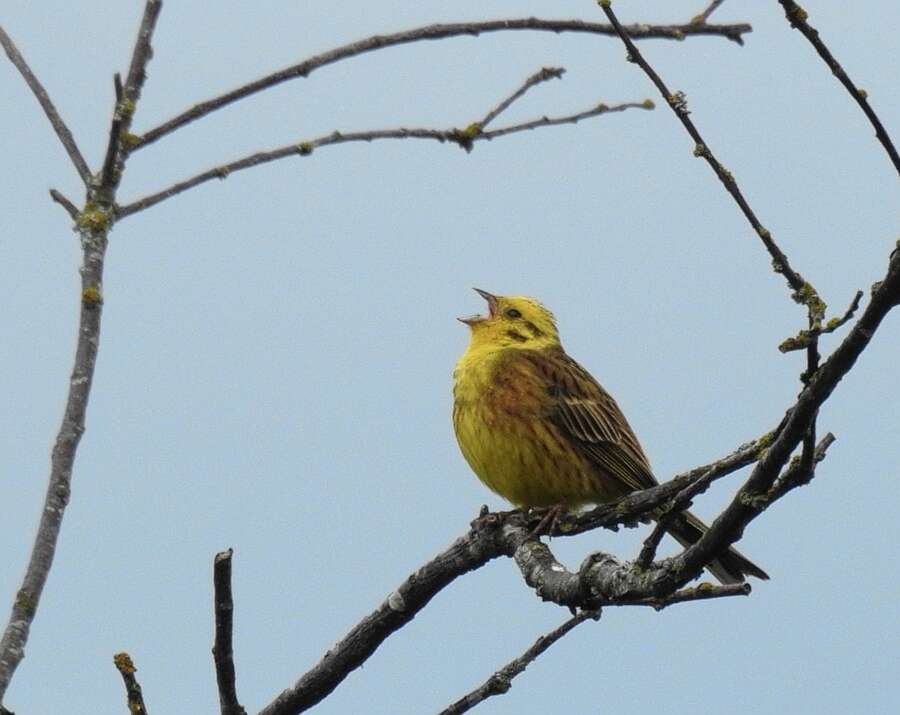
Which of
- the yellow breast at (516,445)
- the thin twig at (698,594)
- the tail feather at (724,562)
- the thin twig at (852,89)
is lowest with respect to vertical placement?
the thin twig at (698,594)

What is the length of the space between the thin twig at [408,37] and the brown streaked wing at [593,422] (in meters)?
2.03

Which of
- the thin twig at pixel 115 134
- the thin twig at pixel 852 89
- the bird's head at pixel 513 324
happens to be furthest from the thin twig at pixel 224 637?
the bird's head at pixel 513 324

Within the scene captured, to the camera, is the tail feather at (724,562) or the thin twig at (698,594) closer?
the thin twig at (698,594)

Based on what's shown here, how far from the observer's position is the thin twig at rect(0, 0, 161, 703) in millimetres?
3213

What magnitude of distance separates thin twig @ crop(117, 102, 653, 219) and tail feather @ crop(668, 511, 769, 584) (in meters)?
1.23

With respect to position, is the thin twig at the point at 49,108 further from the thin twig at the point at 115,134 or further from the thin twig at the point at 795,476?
the thin twig at the point at 795,476

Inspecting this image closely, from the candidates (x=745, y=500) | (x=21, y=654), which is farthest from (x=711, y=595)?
(x=21, y=654)

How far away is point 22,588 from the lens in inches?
129

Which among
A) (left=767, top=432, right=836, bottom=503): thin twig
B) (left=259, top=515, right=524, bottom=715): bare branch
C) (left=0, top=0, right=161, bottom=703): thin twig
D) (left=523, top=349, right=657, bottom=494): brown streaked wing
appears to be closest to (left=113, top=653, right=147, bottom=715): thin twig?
(left=0, top=0, right=161, bottom=703): thin twig

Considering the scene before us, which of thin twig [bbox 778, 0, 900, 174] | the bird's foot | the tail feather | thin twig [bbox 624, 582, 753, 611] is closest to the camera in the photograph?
thin twig [bbox 778, 0, 900, 174]

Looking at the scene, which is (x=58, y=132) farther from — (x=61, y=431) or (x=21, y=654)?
(x=21, y=654)

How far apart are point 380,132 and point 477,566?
124 centimetres

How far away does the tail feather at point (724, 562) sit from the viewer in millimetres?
5129

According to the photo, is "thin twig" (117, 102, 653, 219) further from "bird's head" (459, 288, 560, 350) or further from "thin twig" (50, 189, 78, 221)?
"bird's head" (459, 288, 560, 350)
